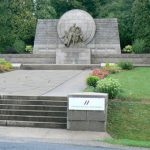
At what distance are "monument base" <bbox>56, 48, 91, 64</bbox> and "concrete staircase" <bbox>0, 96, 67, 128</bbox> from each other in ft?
62.6

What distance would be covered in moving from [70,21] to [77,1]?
1544cm

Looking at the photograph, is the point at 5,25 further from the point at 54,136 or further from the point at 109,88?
the point at 54,136

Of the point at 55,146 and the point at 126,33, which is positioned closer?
the point at 55,146

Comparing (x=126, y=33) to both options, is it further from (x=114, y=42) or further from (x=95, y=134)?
(x=95, y=134)

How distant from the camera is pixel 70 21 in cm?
3488

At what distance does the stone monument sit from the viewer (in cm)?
3334

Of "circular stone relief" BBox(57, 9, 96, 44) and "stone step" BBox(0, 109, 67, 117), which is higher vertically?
"circular stone relief" BBox(57, 9, 96, 44)

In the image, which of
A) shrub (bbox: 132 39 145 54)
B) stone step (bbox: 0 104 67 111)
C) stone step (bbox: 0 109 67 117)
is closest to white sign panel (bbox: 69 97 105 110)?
stone step (bbox: 0 109 67 117)

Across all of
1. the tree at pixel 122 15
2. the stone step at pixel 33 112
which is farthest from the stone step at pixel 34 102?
the tree at pixel 122 15

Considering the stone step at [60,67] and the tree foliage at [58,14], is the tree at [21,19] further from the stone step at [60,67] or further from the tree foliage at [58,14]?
the stone step at [60,67]

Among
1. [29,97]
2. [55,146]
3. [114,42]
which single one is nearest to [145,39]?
[114,42]

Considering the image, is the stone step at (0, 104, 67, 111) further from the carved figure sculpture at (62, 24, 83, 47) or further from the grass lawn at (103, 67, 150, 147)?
the carved figure sculpture at (62, 24, 83, 47)

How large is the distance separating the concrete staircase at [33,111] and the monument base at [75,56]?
19084mm

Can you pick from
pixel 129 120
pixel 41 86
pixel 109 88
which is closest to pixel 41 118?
pixel 129 120
